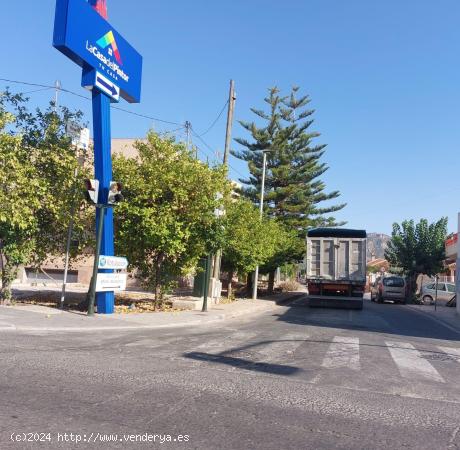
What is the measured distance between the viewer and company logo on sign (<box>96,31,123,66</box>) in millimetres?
14360

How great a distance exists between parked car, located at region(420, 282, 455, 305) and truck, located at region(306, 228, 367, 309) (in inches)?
584

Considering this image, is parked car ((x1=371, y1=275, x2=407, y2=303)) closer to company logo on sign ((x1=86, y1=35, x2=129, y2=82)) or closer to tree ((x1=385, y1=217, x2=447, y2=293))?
tree ((x1=385, y1=217, x2=447, y2=293))

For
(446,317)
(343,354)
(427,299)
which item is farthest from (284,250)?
(343,354)

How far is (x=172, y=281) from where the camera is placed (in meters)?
17.5

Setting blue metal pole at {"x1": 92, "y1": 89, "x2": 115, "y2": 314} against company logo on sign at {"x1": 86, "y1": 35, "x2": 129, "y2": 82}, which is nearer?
company logo on sign at {"x1": 86, "y1": 35, "x2": 129, "y2": 82}

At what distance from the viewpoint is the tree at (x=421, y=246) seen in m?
40.0

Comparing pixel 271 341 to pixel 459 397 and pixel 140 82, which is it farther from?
pixel 140 82

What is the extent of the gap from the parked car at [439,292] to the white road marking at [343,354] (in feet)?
90.9

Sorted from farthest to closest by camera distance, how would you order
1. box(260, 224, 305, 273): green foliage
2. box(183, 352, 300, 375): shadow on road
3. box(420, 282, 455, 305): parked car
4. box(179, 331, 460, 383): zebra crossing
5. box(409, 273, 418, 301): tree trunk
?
box(409, 273, 418, 301): tree trunk → box(420, 282, 455, 305): parked car → box(260, 224, 305, 273): green foliage → box(179, 331, 460, 383): zebra crossing → box(183, 352, 300, 375): shadow on road

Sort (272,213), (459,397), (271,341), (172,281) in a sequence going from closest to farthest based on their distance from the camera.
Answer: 1. (459,397)
2. (271,341)
3. (172,281)
4. (272,213)

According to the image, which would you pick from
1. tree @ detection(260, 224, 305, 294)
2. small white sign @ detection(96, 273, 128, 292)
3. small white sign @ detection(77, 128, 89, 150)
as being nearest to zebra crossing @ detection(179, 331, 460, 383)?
small white sign @ detection(96, 273, 128, 292)

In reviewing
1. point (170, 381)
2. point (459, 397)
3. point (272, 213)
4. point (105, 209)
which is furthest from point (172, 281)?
point (272, 213)

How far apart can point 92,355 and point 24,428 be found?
370cm

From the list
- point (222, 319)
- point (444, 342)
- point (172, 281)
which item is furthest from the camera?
point (172, 281)
